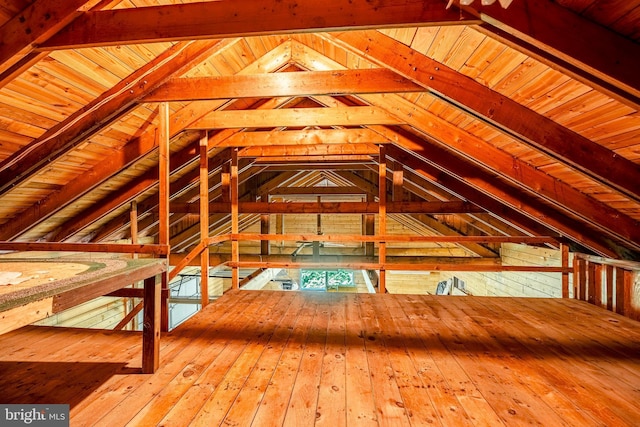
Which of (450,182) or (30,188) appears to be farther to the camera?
(450,182)

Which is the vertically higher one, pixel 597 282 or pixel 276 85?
pixel 276 85

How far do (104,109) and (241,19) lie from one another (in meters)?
1.70

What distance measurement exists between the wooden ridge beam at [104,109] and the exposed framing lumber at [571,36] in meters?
2.05

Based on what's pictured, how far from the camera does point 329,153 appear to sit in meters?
4.75

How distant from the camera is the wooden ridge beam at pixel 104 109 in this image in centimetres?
249

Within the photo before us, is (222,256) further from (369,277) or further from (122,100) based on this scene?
(122,100)

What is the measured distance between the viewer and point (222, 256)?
661 cm

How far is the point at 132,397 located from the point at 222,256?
4.95 meters

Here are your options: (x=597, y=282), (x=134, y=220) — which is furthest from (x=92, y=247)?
(x=597, y=282)

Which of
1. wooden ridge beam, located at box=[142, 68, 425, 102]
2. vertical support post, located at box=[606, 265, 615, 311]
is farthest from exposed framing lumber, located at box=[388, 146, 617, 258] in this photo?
wooden ridge beam, located at box=[142, 68, 425, 102]

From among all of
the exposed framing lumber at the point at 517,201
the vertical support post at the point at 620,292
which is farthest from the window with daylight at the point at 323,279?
the vertical support post at the point at 620,292

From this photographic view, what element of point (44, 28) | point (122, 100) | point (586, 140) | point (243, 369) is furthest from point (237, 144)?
point (586, 140)

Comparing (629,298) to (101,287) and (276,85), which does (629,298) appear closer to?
(276,85)

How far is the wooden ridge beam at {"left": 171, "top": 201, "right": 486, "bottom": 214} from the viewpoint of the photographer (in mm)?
4684
